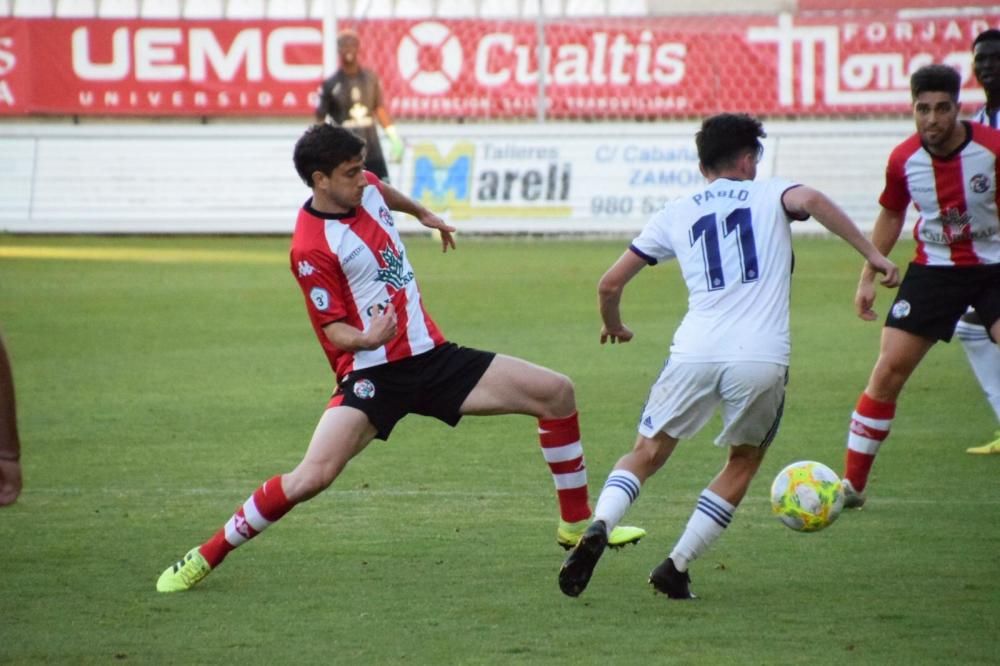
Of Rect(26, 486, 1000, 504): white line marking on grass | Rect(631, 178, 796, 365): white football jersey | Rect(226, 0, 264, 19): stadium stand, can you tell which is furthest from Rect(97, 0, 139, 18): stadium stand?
Rect(631, 178, 796, 365): white football jersey

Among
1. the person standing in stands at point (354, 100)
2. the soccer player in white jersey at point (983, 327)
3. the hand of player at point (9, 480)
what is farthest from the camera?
the person standing in stands at point (354, 100)

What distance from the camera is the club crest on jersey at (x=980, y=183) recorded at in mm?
7496

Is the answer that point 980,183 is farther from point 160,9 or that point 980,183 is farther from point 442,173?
point 160,9

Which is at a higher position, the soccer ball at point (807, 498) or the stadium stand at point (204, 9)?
the stadium stand at point (204, 9)

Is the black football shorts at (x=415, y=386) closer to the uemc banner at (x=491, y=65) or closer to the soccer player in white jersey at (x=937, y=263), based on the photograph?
the soccer player in white jersey at (x=937, y=263)

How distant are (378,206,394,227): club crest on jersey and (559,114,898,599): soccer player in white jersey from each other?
92 centimetres

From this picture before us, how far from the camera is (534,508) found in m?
7.66

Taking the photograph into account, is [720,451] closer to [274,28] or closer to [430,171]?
[430,171]

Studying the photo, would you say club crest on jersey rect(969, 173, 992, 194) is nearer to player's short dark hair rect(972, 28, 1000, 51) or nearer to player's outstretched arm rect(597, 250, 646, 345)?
player's short dark hair rect(972, 28, 1000, 51)

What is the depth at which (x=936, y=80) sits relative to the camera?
7.23m

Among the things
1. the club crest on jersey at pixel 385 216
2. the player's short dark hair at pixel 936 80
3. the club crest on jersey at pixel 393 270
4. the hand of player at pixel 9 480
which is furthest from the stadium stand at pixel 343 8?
the hand of player at pixel 9 480

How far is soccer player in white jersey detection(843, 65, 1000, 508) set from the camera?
7.51 metres

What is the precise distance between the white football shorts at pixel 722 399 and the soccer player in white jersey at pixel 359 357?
0.62 m

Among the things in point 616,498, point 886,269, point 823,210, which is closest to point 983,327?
point 886,269
